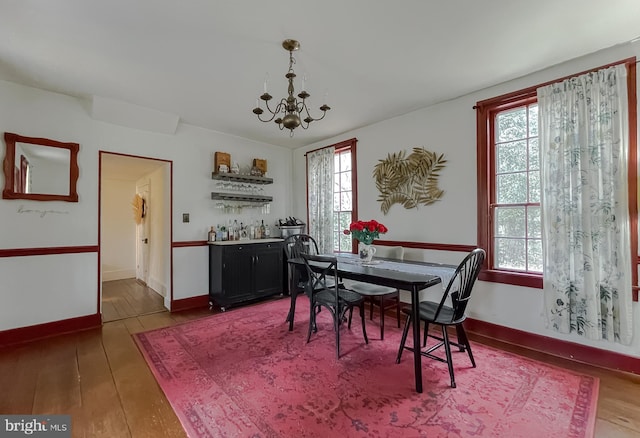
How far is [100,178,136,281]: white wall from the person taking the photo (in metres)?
5.77

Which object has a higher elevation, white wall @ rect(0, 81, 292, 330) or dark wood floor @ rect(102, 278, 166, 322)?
white wall @ rect(0, 81, 292, 330)

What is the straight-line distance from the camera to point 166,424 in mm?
1750

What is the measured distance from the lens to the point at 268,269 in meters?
4.46

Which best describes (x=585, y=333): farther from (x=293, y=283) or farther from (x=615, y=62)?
(x=293, y=283)

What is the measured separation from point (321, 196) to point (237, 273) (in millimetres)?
1815

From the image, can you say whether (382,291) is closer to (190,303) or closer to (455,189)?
(455,189)

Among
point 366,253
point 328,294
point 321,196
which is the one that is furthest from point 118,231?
point 366,253

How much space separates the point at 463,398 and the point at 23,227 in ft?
14.3

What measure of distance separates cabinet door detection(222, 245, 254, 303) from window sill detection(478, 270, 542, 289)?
9.83 ft

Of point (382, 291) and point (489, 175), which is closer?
point (382, 291)

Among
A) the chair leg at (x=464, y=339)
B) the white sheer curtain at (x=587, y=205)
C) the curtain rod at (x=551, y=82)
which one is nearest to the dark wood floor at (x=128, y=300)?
the chair leg at (x=464, y=339)

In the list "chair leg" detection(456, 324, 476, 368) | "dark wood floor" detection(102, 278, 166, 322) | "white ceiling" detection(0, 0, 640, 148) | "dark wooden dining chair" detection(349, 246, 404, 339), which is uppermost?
"white ceiling" detection(0, 0, 640, 148)

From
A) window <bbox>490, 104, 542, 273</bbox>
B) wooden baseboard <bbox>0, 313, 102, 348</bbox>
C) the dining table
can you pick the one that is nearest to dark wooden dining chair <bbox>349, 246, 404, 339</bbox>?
the dining table

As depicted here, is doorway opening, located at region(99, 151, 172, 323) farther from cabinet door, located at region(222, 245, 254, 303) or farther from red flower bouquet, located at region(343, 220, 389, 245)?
red flower bouquet, located at region(343, 220, 389, 245)
